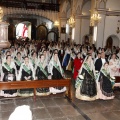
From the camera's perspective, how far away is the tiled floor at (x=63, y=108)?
7039 mm

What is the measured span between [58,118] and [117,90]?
4.35 meters

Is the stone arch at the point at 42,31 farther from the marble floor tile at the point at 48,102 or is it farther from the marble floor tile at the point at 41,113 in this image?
the marble floor tile at the point at 41,113

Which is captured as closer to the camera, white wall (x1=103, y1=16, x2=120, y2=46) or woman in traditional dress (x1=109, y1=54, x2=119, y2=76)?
woman in traditional dress (x1=109, y1=54, x2=119, y2=76)

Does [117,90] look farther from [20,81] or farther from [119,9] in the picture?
[119,9]

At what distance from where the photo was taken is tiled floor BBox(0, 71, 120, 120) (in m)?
7.04

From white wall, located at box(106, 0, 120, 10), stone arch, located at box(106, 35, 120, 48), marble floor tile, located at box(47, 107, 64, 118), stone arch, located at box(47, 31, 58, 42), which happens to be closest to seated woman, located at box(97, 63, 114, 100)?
marble floor tile, located at box(47, 107, 64, 118)

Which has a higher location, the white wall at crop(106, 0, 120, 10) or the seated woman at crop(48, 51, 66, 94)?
the white wall at crop(106, 0, 120, 10)

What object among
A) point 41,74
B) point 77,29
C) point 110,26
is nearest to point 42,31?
point 77,29

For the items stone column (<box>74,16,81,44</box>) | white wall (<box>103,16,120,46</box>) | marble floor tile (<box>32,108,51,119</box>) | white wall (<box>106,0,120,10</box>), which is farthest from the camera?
stone column (<box>74,16,81,44</box>)

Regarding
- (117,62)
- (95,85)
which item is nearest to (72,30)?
(117,62)

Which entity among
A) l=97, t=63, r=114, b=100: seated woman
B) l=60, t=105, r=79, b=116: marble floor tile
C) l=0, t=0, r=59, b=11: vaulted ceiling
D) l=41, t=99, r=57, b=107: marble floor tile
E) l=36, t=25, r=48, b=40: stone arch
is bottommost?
l=60, t=105, r=79, b=116: marble floor tile

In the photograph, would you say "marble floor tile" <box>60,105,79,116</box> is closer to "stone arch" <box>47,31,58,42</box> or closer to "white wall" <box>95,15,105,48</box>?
"white wall" <box>95,15,105,48</box>

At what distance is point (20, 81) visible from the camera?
7.96m

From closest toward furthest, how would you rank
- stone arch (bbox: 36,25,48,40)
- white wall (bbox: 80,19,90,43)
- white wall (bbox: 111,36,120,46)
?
white wall (bbox: 111,36,120,46), white wall (bbox: 80,19,90,43), stone arch (bbox: 36,25,48,40)
